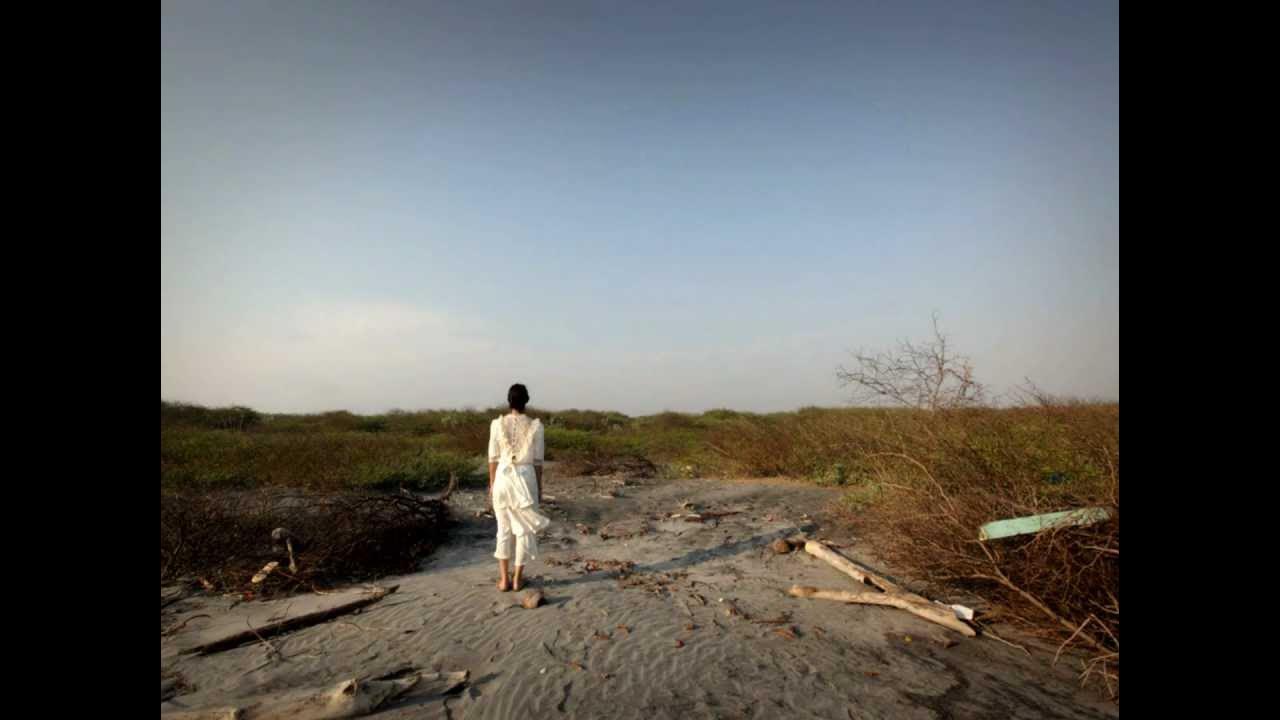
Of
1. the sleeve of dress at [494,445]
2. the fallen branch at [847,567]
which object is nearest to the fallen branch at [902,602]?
the fallen branch at [847,567]

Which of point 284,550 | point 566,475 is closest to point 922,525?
point 284,550

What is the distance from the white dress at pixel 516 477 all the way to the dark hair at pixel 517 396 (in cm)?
16

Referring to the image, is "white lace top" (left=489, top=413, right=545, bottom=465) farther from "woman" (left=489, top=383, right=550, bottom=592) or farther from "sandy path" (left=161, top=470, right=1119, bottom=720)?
"sandy path" (left=161, top=470, right=1119, bottom=720)

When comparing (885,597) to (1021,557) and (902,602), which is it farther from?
(1021,557)

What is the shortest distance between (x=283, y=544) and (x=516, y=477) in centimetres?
320

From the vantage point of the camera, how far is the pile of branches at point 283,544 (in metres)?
5.97

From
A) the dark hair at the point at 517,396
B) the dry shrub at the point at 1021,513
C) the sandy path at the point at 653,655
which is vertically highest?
the dark hair at the point at 517,396

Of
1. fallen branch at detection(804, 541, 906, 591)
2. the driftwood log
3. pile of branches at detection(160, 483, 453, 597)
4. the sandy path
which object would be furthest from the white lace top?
fallen branch at detection(804, 541, 906, 591)

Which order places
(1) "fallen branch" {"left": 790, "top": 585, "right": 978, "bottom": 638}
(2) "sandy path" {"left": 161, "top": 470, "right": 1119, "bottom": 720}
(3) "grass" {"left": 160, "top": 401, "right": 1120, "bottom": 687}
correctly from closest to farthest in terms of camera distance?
(2) "sandy path" {"left": 161, "top": 470, "right": 1119, "bottom": 720}, (3) "grass" {"left": 160, "top": 401, "right": 1120, "bottom": 687}, (1) "fallen branch" {"left": 790, "top": 585, "right": 978, "bottom": 638}

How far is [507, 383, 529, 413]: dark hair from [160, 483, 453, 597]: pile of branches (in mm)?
2905

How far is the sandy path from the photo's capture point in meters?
3.80

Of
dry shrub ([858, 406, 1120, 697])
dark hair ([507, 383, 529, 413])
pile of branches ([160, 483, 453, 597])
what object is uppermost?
dark hair ([507, 383, 529, 413])

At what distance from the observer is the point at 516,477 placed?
5.68m

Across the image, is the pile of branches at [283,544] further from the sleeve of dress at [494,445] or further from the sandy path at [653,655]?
the sleeve of dress at [494,445]
